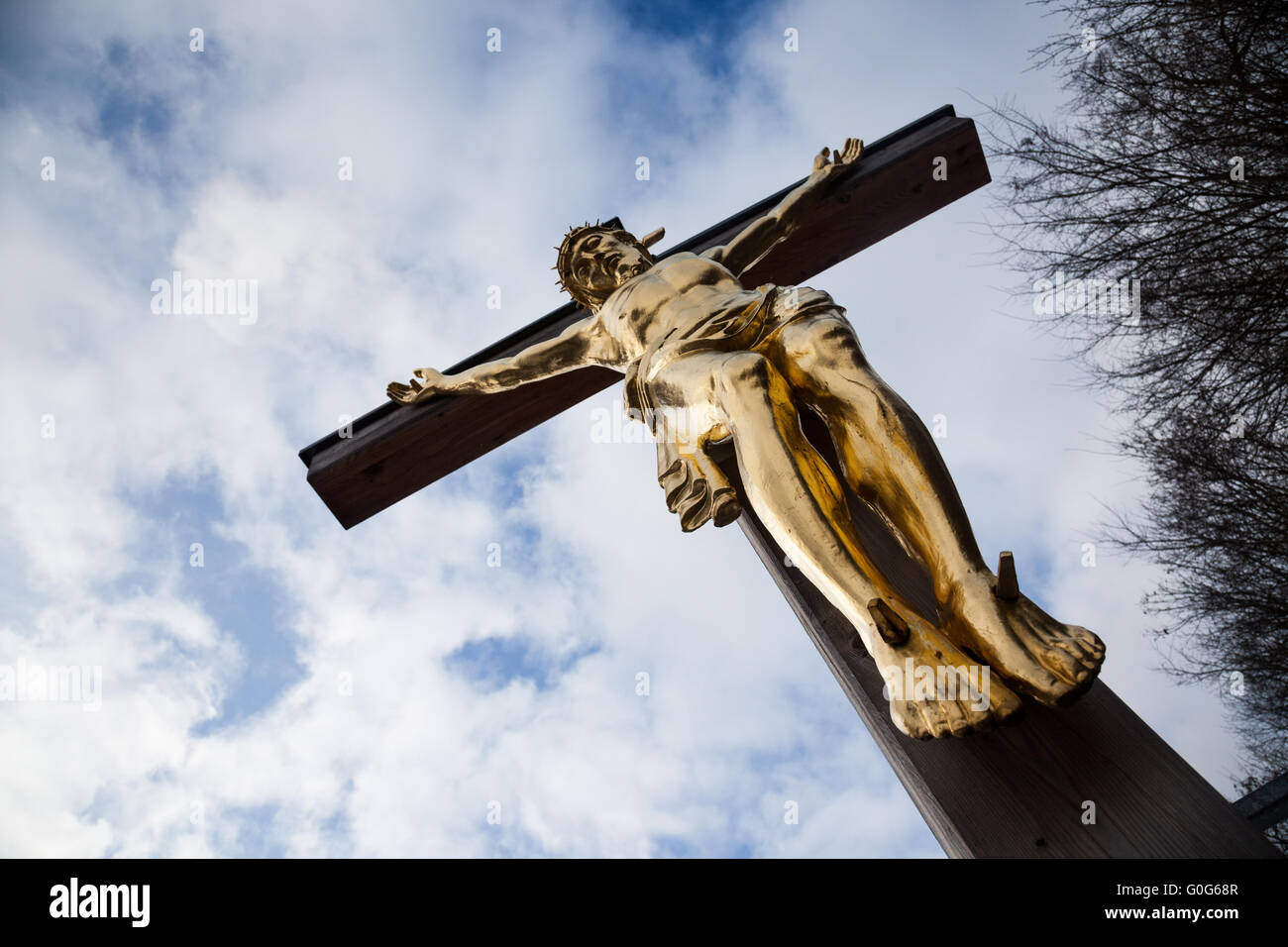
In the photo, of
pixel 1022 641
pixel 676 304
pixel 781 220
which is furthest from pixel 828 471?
pixel 781 220

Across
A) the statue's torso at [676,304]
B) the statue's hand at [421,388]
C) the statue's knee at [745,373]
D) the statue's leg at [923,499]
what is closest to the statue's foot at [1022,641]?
the statue's leg at [923,499]

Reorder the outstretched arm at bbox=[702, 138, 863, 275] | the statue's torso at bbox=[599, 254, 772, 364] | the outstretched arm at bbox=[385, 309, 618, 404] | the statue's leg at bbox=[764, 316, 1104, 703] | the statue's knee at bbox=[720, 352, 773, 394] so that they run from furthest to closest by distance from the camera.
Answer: the outstretched arm at bbox=[702, 138, 863, 275] < the outstretched arm at bbox=[385, 309, 618, 404] < the statue's torso at bbox=[599, 254, 772, 364] < the statue's knee at bbox=[720, 352, 773, 394] < the statue's leg at bbox=[764, 316, 1104, 703]

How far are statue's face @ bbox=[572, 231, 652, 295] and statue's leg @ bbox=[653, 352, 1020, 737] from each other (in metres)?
1.04

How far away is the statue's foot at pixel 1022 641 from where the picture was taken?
166 centimetres

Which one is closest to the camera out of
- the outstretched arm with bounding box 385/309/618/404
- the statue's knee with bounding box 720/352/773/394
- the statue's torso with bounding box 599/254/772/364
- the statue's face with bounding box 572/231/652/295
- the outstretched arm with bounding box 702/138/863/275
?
the statue's knee with bounding box 720/352/773/394

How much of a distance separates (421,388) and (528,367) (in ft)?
2.06

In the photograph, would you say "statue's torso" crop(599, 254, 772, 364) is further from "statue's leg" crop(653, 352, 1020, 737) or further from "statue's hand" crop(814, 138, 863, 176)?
"statue's hand" crop(814, 138, 863, 176)

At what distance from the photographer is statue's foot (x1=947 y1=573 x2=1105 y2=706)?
5.44 ft

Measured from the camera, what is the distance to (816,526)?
6.67 ft

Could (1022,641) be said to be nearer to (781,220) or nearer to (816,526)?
(816,526)

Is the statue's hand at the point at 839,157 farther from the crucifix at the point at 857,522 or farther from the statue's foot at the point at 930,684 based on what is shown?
the statue's foot at the point at 930,684

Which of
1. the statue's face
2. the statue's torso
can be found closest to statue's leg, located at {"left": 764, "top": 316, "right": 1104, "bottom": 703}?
the statue's torso
